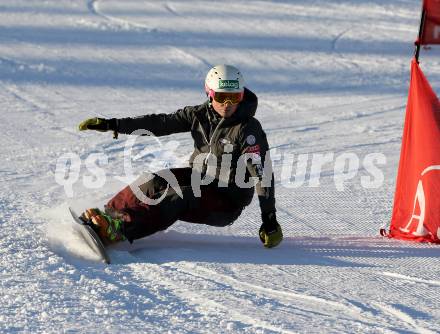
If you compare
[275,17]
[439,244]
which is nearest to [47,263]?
[439,244]

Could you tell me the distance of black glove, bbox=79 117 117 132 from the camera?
5.40 meters

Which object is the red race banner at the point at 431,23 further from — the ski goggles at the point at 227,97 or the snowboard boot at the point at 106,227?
the snowboard boot at the point at 106,227

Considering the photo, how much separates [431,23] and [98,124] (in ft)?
7.22

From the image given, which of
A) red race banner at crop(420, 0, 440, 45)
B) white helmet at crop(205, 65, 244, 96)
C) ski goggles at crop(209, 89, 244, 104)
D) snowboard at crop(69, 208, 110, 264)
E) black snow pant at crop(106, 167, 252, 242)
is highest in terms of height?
red race banner at crop(420, 0, 440, 45)

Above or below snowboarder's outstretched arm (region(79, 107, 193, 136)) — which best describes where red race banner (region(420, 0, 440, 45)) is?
above

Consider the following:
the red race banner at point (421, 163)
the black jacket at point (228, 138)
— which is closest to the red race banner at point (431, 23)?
the red race banner at point (421, 163)

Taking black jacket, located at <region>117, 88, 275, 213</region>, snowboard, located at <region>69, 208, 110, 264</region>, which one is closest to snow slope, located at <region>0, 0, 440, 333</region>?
snowboard, located at <region>69, 208, 110, 264</region>

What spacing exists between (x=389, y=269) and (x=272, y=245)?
0.70 m

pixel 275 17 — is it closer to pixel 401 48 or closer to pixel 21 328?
pixel 401 48

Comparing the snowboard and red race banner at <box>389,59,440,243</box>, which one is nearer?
the snowboard

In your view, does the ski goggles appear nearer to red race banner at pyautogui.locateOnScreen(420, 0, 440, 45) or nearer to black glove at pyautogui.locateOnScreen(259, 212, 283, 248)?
black glove at pyautogui.locateOnScreen(259, 212, 283, 248)

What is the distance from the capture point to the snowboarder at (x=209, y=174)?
16.9 feet

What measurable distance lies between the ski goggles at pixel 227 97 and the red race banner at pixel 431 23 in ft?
4.13

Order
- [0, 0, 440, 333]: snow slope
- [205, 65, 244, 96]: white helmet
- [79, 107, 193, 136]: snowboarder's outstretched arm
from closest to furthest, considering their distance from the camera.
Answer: [0, 0, 440, 333]: snow slope
[205, 65, 244, 96]: white helmet
[79, 107, 193, 136]: snowboarder's outstretched arm
